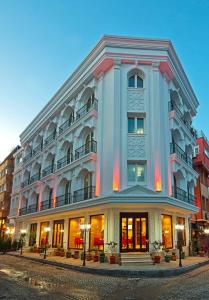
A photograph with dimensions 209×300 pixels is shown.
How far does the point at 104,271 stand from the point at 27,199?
22.0 meters

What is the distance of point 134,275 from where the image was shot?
1447cm

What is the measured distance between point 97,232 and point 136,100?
9622mm

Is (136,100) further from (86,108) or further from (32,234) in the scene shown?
(32,234)

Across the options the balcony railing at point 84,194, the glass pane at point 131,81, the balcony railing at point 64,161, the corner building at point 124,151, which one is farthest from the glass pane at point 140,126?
the balcony railing at point 64,161

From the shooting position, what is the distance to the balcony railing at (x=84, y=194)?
20.9 metres

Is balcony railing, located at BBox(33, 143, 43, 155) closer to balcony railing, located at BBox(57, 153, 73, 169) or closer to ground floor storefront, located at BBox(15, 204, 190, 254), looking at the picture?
balcony railing, located at BBox(57, 153, 73, 169)

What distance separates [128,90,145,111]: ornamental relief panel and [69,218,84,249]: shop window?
365 inches

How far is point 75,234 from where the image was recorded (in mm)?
23312

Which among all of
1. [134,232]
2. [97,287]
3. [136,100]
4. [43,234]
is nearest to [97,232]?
[134,232]

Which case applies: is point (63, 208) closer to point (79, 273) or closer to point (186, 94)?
point (79, 273)

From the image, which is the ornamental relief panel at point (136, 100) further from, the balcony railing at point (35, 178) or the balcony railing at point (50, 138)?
the balcony railing at point (35, 178)

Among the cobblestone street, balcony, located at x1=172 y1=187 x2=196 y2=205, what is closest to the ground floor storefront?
balcony, located at x1=172 y1=187 x2=196 y2=205

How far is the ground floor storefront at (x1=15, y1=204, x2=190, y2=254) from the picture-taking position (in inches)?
736

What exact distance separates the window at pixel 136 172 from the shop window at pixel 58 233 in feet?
29.8
